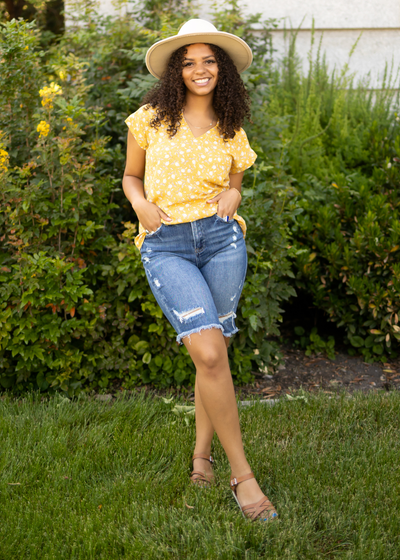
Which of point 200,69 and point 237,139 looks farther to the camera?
point 237,139

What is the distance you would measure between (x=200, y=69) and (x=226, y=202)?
0.57 m

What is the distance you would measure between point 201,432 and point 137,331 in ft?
4.02

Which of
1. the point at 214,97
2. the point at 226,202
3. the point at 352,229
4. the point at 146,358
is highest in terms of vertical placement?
the point at 214,97

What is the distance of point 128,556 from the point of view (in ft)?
6.57

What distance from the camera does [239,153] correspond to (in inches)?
95.0

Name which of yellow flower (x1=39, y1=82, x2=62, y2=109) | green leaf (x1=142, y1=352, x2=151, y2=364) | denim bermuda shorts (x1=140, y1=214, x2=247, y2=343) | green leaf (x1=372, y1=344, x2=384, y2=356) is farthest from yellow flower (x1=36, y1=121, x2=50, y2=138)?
green leaf (x1=372, y1=344, x2=384, y2=356)

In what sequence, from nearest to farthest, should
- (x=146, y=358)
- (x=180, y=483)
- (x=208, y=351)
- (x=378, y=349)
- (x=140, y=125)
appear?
1. (x=208, y=351)
2. (x=140, y=125)
3. (x=180, y=483)
4. (x=146, y=358)
5. (x=378, y=349)

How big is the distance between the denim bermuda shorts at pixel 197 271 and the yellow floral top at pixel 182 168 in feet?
0.22

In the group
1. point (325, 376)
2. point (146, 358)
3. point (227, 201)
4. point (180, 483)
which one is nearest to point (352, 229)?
point (325, 376)

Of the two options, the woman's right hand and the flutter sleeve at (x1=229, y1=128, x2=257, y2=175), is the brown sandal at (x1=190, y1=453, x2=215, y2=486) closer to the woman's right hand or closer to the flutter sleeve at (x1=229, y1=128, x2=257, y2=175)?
the woman's right hand

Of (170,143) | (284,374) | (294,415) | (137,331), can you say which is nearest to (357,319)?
(284,374)

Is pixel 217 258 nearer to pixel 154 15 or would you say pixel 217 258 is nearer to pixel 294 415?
pixel 294 415

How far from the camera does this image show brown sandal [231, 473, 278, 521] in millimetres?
2156

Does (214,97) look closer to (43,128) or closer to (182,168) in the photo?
(182,168)
